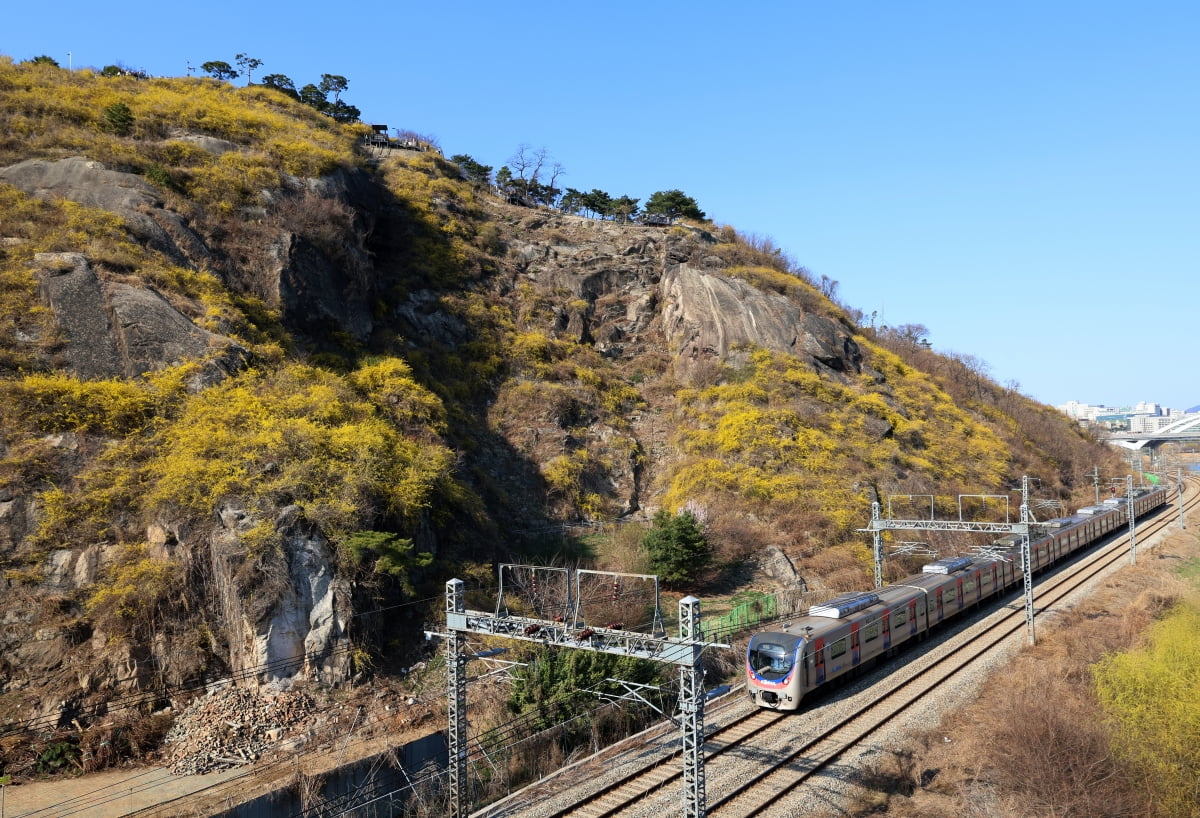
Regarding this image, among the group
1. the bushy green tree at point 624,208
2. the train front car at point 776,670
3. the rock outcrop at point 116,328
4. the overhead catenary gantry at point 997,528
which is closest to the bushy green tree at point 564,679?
the train front car at point 776,670

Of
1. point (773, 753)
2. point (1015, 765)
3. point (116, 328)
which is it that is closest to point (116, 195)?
point (116, 328)

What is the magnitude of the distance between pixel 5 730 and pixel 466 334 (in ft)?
115

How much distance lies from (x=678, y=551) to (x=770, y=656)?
41.3 ft

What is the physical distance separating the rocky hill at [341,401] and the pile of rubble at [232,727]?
106 centimetres

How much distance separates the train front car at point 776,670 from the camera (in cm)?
2142

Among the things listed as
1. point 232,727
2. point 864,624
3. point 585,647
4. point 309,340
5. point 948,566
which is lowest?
point 232,727

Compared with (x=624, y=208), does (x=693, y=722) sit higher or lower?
lower

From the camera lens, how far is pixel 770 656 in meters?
21.9

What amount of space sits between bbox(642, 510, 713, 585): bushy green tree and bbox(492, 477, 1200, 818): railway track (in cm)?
1087

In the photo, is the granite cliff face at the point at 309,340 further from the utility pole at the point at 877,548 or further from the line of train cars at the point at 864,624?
the utility pole at the point at 877,548

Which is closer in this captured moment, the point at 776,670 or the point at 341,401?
the point at 776,670

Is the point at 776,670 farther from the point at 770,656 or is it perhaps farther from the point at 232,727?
the point at 232,727

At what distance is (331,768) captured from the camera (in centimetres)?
1873

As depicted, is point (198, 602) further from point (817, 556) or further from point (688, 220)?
point (688, 220)
